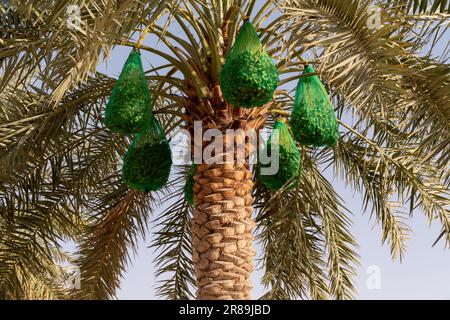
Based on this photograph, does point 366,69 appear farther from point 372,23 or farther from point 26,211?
point 26,211

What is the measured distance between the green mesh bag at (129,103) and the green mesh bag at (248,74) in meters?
0.62

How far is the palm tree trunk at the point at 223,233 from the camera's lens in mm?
5918

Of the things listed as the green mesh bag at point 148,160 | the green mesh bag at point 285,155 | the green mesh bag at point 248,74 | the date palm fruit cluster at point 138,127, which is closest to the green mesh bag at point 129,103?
the date palm fruit cluster at point 138,127

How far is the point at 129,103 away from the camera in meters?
5.14

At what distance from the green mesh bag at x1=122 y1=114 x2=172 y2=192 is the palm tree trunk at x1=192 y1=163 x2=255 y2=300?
45 centimetres

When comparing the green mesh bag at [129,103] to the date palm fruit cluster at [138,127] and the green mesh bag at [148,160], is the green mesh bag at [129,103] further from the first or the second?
the green mesh bag at [148,160]

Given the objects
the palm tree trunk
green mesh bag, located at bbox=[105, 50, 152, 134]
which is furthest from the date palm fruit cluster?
the palm tree trunk

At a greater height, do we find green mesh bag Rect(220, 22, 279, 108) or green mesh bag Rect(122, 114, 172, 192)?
green mesh bag Rect(220, 22, 279, 108)

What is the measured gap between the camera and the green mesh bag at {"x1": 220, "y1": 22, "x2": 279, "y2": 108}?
4910 millimetres

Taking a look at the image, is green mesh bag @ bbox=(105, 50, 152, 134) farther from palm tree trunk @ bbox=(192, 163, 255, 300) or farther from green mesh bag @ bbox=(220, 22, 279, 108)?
palm tree trunk @ bbox=(192, 163, 255, 300)
